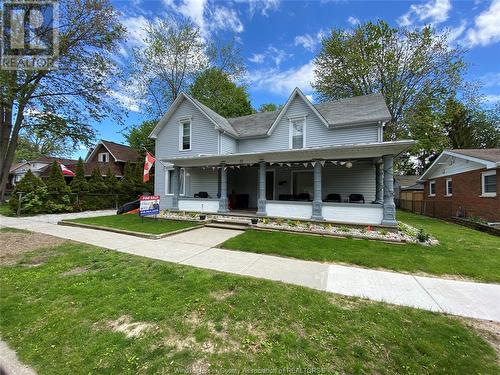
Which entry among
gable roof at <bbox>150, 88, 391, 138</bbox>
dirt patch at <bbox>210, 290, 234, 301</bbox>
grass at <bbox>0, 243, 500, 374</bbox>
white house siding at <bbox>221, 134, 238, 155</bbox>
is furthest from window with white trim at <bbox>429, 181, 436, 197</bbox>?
dirt patch at <bbox>210, 290, 234, 301</bbox>

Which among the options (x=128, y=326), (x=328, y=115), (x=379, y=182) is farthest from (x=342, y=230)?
(x=128, y=326)

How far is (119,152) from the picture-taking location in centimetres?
2600

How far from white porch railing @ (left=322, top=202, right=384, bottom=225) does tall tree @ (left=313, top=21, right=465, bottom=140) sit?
12485mm

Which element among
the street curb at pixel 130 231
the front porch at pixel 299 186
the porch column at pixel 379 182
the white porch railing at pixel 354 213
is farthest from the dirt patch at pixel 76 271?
the porch column at pixel 379 182

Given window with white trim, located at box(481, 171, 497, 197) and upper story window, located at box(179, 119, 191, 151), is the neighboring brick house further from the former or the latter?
upper story window, located at box(179, 119, 191, 151)

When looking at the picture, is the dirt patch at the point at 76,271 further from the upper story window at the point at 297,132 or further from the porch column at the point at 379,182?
the porch column at the point at 379,182

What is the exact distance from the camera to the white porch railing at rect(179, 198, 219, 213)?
12297mm

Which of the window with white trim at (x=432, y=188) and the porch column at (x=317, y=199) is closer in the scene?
the porch column at (x=317, y=199)

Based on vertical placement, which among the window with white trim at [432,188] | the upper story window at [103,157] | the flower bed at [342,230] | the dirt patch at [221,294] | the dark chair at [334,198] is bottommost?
the dirt patch at [221,294]

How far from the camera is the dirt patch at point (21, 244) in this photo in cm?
553

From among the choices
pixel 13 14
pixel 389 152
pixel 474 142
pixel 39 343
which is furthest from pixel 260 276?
pixel 474 142

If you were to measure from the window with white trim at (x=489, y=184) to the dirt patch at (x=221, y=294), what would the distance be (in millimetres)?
15661

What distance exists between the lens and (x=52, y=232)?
9.01 metres

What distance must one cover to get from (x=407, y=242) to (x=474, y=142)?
1368 inches
